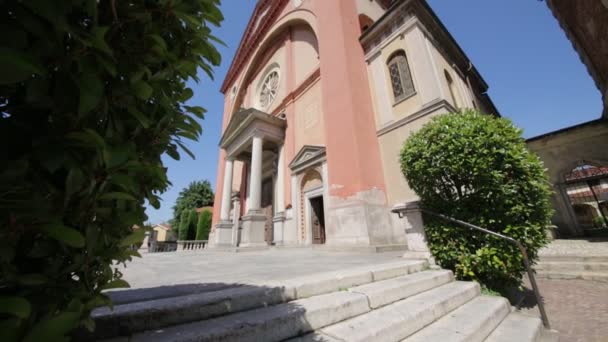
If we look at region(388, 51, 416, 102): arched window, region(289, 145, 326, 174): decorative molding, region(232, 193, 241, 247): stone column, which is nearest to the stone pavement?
region(289, 145, 326, 174): decorative molding

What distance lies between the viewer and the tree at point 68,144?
51 cm

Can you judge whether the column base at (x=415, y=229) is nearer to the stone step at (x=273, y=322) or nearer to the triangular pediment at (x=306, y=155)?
the stone step at (x=273, y=322)

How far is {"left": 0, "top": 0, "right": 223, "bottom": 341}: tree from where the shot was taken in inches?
20.0

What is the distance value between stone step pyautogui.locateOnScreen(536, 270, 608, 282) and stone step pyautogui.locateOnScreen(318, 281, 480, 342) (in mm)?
→ 3544

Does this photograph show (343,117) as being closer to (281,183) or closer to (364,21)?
(281,183)

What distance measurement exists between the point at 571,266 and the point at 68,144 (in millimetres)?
7772

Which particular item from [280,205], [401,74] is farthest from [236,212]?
[401,74]

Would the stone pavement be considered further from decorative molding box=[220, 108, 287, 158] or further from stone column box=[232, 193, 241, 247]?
stone column box=[232, 193, 241, 247]

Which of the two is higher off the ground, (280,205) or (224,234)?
(280,205)

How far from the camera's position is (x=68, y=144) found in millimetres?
616

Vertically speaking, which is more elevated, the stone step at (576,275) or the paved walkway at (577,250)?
the paved walkway at (577,250)

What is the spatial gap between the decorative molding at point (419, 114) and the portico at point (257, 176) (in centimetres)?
553

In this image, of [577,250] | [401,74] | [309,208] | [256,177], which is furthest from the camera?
[256,177]

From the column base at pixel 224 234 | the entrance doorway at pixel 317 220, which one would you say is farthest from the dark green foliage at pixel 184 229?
the entrance doorway at pixel 317 220
